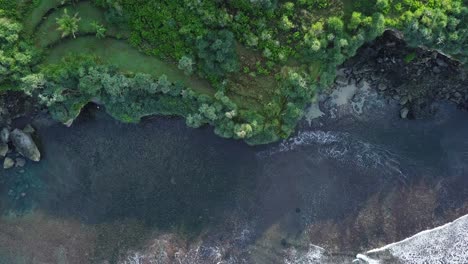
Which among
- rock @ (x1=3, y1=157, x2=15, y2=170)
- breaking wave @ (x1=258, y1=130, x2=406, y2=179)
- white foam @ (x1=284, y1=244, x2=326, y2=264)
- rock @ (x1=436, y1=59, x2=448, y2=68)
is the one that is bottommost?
white foam @ (x1=284, y1=244, x2=326, y2=264)

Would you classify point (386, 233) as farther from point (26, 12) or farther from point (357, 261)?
point (26, 12)

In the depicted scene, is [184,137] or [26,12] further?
[184,137]

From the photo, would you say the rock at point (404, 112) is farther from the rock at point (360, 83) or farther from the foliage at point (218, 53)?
the foliage at point (218, 53)

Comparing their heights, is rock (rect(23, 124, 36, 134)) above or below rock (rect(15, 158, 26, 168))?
above

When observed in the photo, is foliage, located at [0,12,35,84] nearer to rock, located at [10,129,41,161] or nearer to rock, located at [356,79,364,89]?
rock, located at [10,129,41,161]

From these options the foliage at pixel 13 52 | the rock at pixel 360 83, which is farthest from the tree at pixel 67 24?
the rock at pixel 360 83

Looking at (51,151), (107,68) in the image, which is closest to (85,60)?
(107,68)

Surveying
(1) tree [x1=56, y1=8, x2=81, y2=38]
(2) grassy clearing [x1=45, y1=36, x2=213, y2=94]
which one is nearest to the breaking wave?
(2) grassy clearing [x1=45, y1=36, x2=213, y2=94]

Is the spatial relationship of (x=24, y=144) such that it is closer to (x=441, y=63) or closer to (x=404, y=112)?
(x=404, y=112)
